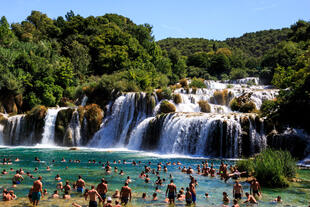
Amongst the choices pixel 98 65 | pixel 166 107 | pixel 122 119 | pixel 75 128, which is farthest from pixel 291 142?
pixel 98 65

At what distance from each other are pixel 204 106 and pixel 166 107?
17.9 ft

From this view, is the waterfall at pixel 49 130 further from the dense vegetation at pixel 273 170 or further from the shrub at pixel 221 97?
the dense vegetation at pixel 273 170

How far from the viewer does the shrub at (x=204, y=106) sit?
4375 cm

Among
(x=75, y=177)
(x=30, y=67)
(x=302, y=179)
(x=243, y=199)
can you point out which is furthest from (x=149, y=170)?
(x=30, y=67)

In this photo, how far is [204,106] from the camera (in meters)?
44.2

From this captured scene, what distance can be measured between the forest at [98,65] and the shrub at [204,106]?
918 cm

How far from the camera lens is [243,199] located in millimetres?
16375

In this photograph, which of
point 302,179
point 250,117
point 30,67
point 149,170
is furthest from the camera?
point 30,67

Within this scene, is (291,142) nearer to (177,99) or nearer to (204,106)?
(204,106)

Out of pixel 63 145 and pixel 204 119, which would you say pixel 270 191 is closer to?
pixel 204 119

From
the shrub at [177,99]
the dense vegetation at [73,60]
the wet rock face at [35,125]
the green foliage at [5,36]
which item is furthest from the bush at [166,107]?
the green foliage at [5,36]

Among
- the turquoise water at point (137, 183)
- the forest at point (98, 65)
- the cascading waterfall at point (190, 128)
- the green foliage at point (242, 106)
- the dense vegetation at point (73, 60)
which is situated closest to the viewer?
the turquoise water at point (137, 183)

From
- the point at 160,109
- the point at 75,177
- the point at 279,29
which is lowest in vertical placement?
the point at 75,177

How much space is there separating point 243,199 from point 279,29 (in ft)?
457
